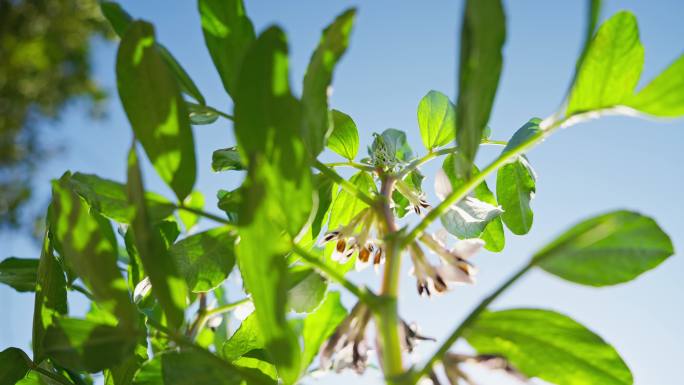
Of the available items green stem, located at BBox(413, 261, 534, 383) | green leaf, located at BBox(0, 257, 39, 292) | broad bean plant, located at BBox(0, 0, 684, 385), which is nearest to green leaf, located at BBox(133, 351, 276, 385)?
broad bean plant, located at BBox(0, 0, 684, 385)

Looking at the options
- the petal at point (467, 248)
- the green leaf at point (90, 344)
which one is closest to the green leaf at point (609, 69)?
the petal at point (467, 248)

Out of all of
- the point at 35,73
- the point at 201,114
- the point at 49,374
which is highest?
the point at 35,73

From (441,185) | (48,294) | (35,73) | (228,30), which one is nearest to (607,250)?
(441,185)

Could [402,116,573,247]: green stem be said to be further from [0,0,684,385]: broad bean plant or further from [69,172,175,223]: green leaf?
[69,172,175,223]: green leaf

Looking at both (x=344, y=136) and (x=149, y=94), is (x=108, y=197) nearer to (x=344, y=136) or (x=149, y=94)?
(x=149, y=94)

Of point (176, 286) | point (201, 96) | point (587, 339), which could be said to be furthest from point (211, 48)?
point (587, 339)

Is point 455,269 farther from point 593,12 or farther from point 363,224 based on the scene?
point 593,12
